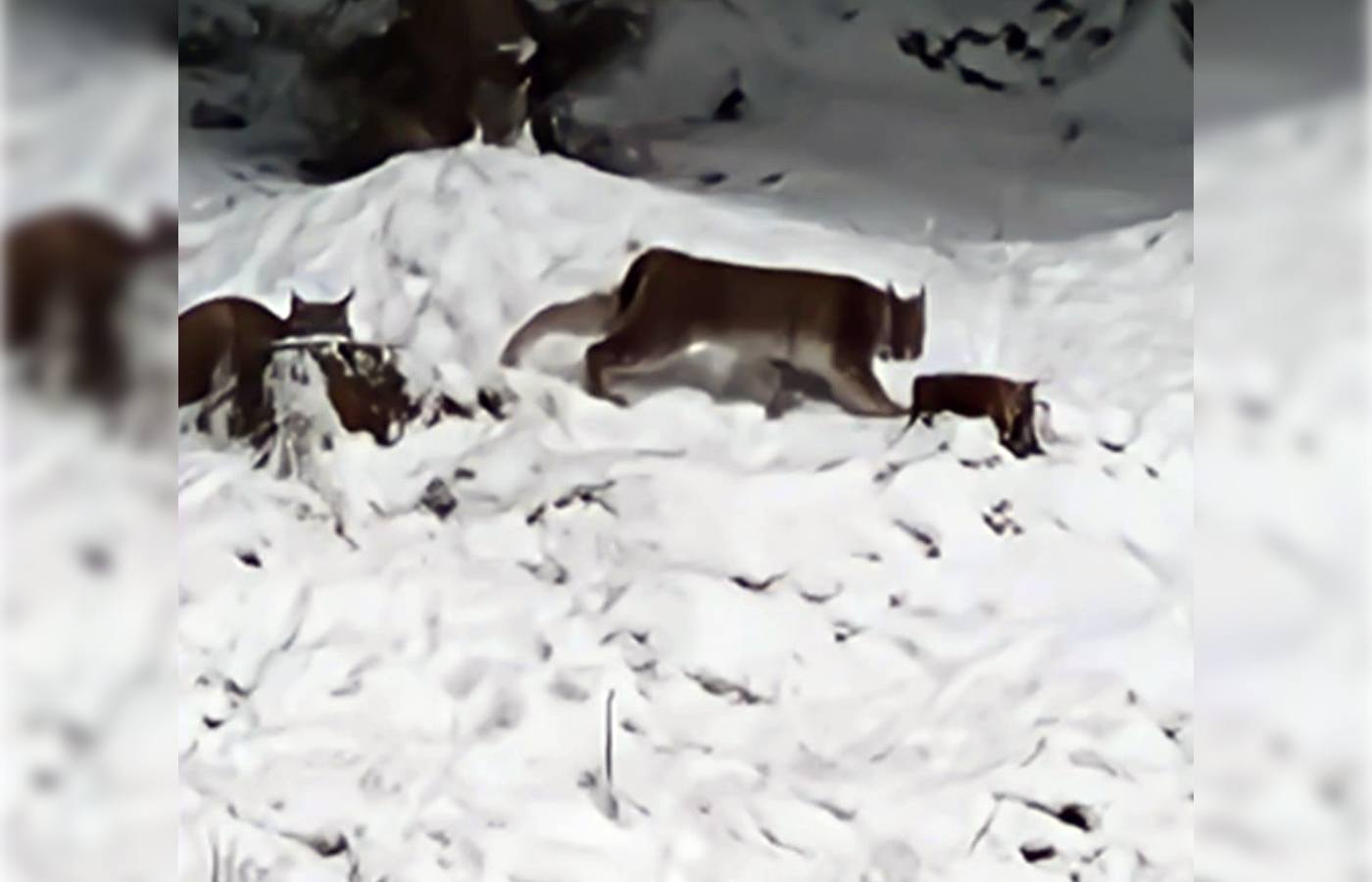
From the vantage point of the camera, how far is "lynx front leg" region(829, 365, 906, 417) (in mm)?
770

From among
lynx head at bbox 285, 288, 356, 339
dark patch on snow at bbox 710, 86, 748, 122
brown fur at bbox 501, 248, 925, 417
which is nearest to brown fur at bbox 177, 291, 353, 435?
lynx head at bbox 285, 288, 356, 339

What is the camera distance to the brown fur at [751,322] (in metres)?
0.78

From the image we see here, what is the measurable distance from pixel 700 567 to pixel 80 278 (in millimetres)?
384

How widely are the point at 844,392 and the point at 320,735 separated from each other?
32cm

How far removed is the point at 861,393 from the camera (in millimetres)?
775

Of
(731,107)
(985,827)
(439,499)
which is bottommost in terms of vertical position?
(985,827)

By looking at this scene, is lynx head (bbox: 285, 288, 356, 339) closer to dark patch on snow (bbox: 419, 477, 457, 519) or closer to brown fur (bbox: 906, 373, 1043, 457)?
dark patch on snow (bbox: 419, 477, 457, 519)

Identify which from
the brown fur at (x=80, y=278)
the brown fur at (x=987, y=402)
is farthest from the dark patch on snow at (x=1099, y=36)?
the brown fur at (x=80, y=278)

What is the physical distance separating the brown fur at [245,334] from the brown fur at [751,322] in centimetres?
10

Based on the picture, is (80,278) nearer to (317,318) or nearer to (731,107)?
(317,318)

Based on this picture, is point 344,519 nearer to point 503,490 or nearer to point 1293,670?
point 503,490

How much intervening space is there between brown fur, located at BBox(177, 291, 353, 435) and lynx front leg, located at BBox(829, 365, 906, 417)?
0.27 meters

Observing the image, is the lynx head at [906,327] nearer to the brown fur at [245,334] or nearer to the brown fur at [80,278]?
the brown fur at [245,334]

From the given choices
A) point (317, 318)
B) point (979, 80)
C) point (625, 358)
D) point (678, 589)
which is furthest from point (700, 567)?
point (979, 80)
